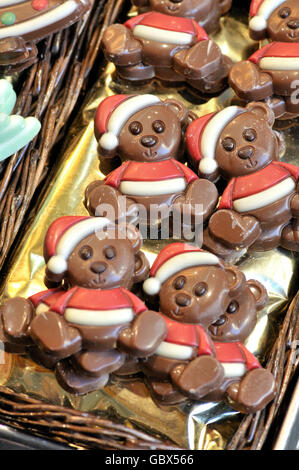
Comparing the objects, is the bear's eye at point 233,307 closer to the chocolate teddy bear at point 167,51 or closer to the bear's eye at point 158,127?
the bear's eye at point 158,127

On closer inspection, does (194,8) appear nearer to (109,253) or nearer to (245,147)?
(245,147)

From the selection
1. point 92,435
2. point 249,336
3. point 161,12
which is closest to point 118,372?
point 92,435

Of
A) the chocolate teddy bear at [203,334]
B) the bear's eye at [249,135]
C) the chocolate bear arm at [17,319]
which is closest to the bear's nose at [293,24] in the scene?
the bear's eye at [249,135]

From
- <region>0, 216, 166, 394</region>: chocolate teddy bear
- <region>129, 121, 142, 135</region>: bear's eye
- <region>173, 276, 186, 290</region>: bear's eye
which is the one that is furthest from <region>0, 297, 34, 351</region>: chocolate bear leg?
<region>129, 121, 142, 135</region>: bear's eye

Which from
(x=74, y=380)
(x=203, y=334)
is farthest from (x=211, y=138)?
(x=74, y=380)

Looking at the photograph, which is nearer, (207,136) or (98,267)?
(98,267)
